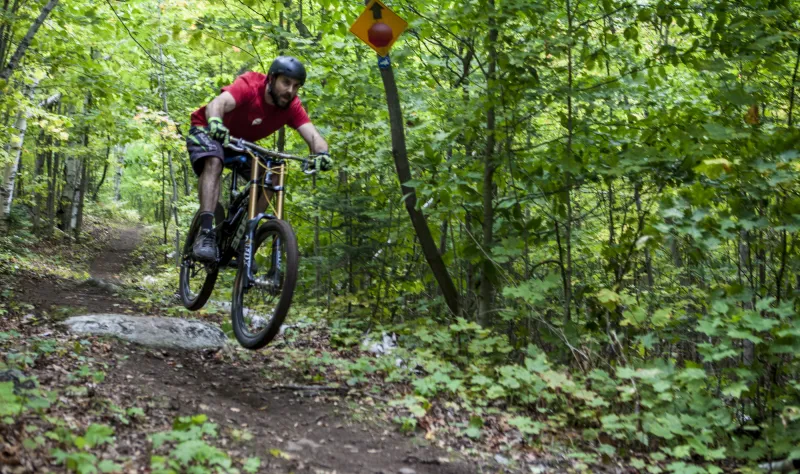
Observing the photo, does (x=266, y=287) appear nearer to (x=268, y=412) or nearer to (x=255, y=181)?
(x=255, y=181)

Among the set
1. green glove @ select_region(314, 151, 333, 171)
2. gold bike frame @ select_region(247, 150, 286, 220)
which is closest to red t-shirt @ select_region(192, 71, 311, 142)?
gold bike frame @ select_region(247, 150, 286, 220)

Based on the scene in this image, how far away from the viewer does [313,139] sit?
5.34m

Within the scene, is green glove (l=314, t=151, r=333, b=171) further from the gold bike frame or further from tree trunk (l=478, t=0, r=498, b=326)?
tree trunk (l=478, t=0, r=498, b=326)

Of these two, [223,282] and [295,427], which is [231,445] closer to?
[295,427]

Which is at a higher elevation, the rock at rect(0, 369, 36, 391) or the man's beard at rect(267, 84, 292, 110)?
the man's beard at rect(267, 84, 292, 110)

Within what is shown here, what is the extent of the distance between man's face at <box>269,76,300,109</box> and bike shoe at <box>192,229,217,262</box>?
126 centimetres

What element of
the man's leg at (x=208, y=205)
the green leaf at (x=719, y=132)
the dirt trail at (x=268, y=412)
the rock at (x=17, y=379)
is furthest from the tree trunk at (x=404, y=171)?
the rock at (x=17, y=379)

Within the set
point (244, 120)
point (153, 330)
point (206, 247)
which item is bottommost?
point (153, 330)

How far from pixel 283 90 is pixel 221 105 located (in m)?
0.50

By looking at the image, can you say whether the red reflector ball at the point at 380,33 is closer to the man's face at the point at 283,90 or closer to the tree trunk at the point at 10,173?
the man's face at the point at 283,90

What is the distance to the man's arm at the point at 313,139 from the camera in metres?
5.29

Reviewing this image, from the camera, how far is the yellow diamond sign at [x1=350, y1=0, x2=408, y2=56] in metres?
5.62

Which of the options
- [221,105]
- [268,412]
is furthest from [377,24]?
[268,412]

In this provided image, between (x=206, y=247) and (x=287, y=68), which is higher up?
(x=287, y=68)
